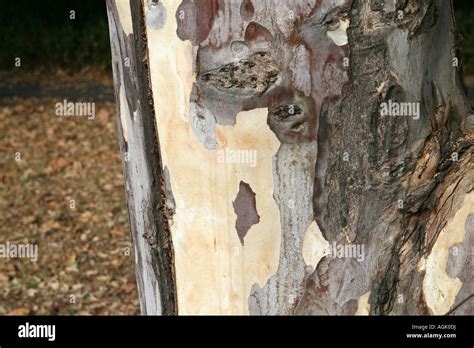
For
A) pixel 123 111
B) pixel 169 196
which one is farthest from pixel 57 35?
pixel 169 196

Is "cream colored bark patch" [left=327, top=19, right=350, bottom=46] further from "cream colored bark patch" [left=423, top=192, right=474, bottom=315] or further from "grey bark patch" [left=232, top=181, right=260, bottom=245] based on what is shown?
"cream colored bark patch" [left=423, top=192, right=474, bottom=315]

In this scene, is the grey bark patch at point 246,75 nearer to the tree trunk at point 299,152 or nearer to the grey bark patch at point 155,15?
the tree trunk at point 299,152

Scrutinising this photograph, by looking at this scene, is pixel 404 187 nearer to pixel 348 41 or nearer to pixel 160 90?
pixel 348 41

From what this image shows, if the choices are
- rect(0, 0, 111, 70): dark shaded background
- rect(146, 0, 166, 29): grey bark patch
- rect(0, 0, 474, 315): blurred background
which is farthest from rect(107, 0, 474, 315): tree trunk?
rect(0, 0, 111, 70): dark shaded background

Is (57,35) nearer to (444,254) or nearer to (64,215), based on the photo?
(64,215)

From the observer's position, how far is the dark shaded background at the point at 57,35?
404 inches

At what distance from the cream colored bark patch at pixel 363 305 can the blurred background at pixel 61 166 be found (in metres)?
3.45

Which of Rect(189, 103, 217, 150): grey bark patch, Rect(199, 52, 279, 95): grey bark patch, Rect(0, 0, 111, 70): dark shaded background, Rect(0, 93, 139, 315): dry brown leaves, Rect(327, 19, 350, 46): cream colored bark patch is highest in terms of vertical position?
Rect(0, 0, 111, 70): dark shaded background

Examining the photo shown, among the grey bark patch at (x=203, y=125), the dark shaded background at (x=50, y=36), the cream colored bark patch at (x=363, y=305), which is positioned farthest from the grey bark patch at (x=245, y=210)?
the dark shaded background at (x=50, y=36)

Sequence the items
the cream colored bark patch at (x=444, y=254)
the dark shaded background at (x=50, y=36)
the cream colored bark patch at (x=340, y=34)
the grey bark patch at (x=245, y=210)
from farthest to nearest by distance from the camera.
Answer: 1. the dark shaded background at (x=50, y=36)
2. the cream colored bark patch at (x=444, y=254)
3. the grey bark patch at (x=245, y=210)
4. the cream colored bark patch at (x=340, y=34)

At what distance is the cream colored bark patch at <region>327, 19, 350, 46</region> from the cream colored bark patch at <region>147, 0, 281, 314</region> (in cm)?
21

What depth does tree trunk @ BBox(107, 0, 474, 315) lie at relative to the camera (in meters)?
1.76
